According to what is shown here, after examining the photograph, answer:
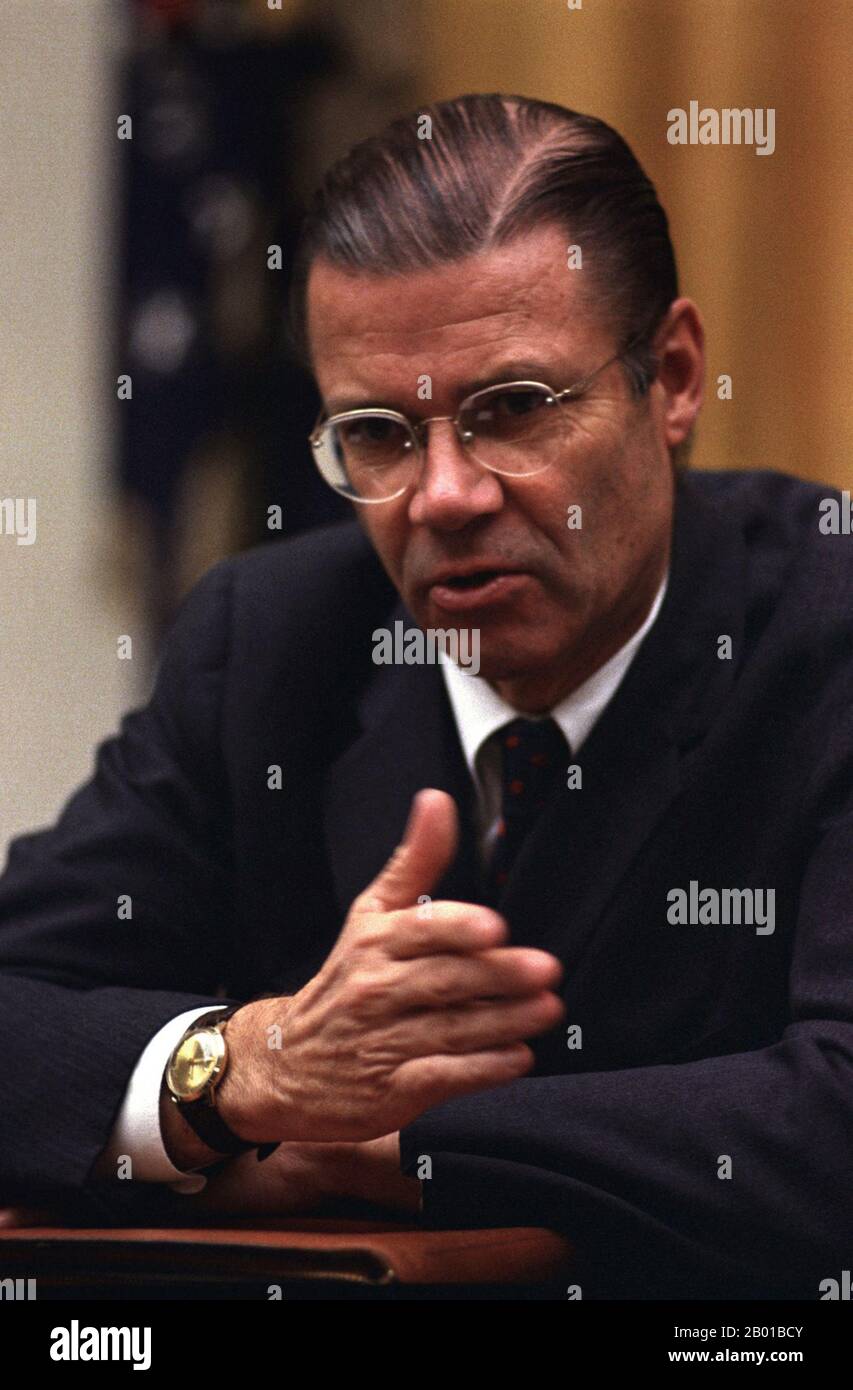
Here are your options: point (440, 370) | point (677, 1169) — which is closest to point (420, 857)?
point (677, 1169)

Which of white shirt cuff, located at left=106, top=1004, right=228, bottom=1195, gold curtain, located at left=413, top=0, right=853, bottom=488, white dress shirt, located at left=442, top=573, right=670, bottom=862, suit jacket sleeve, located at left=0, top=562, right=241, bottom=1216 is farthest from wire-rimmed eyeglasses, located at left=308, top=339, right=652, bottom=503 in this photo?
gold curtain, located at left=413, top=0, right=853, bottom=488

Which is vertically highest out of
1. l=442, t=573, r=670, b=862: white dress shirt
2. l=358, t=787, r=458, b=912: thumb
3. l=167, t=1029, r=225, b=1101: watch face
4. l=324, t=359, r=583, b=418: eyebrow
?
l=324, t=359, r=583, b=418: eyebrow

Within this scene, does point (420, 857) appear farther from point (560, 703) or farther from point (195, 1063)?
point (560, 703)

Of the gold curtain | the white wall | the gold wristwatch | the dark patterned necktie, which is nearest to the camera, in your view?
the gold wristwatch

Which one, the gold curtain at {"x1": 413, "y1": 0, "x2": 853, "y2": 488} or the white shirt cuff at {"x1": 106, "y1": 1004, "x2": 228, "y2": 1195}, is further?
the gold curtain at {"x1": 413, "y1": 0, "x2": 853, "y2": 488}

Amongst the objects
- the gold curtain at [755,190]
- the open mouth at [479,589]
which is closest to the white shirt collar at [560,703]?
the open mouth at [479,589]

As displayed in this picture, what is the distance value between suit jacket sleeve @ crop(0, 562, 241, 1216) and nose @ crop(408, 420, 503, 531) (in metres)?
0.47

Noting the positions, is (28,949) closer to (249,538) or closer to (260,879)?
(260,879)

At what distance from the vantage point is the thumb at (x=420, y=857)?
1.40m

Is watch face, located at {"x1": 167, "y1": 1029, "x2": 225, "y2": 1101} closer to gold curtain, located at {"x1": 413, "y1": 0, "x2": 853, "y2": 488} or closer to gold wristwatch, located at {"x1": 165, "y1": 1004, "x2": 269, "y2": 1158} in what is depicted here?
gold wristwatch, located at {"x1": 165, "y1": 1004, "x2": 269, "y2": 1158}

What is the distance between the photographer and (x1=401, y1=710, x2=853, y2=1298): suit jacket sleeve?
1.43 m
